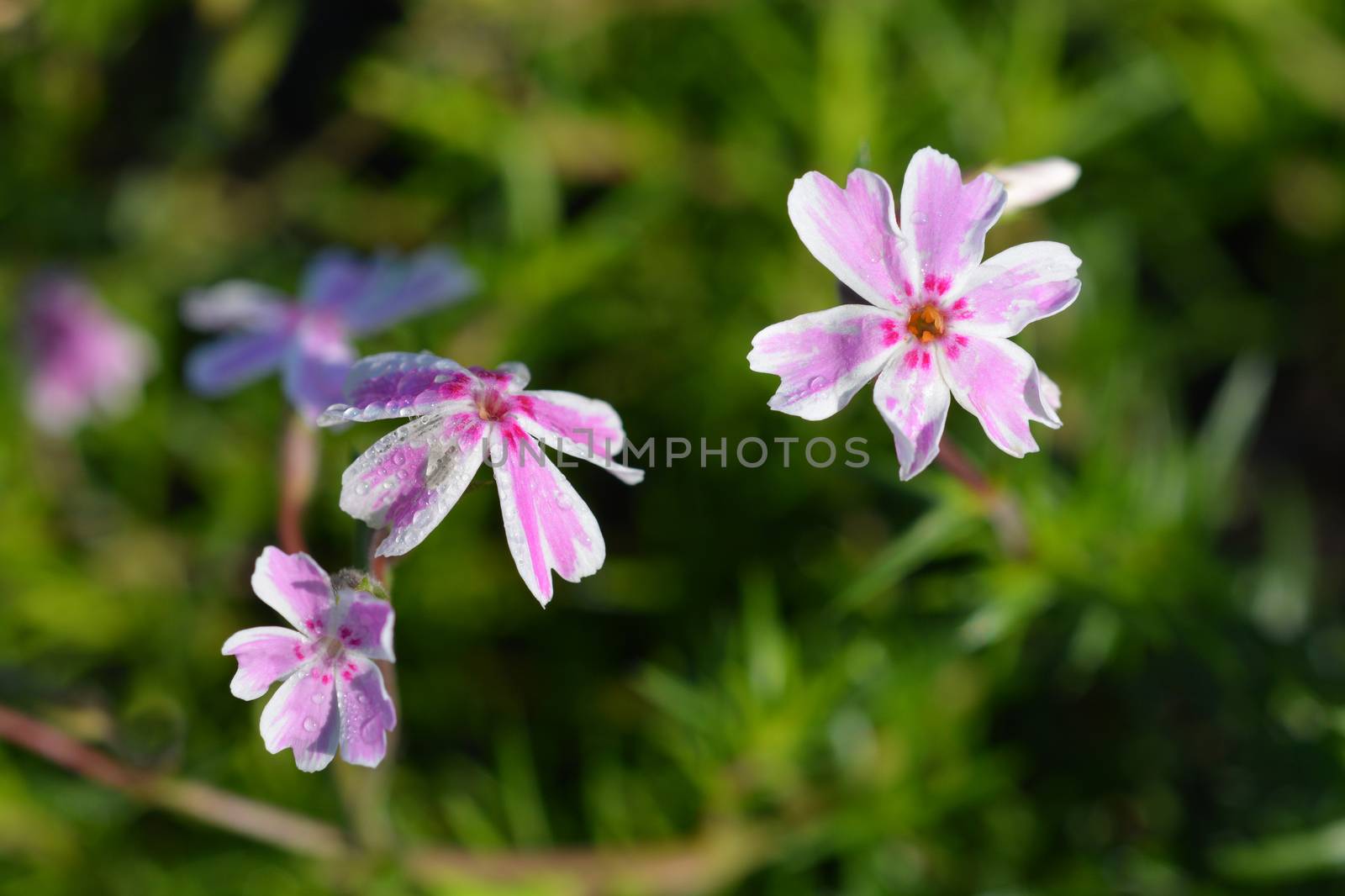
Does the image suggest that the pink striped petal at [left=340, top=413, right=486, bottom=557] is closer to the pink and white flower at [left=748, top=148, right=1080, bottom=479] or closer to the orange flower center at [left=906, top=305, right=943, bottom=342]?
the pink and white flower at [left=748, top=148, right=1080, bottom=479]

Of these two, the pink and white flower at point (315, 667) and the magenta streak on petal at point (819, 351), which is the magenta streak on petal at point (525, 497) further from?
the magenta streak on petal at point (819, 351)

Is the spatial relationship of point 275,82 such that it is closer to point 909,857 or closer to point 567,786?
point 567,786

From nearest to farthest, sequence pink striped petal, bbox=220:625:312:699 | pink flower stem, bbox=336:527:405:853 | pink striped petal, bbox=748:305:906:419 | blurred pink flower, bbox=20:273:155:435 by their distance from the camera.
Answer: pink striped petal, bbox=748:305:906:419
pink striped petal, bbox=220:625:312:699
pink flower stem, bbox=336:527:405:853
blurred pink flower, bbox=20:273:155:435

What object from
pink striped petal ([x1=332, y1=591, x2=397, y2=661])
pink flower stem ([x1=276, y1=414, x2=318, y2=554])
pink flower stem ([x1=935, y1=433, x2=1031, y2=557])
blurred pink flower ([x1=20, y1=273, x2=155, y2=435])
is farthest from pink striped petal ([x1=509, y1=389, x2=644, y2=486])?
blurred pink flower ([x1=20, y1=273, x2=155, y2=435])

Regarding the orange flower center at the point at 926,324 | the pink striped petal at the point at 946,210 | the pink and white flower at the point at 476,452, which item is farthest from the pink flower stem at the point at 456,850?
the pink striped petal at the point at 946,210

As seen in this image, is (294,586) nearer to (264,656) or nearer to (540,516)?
(264,656)

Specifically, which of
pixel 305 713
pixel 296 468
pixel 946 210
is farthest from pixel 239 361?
pixel 946 210
